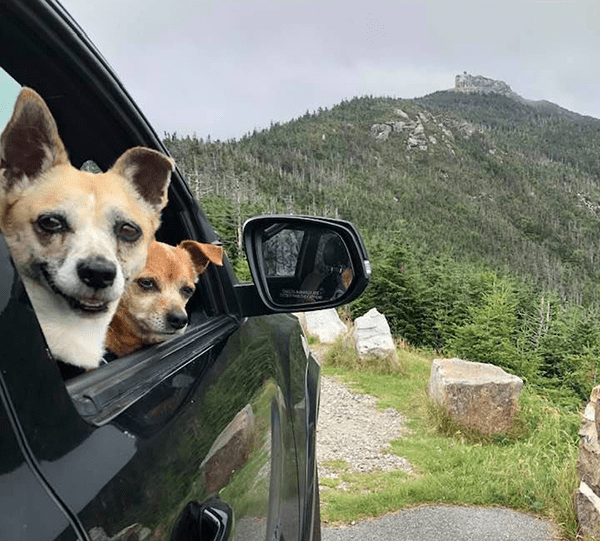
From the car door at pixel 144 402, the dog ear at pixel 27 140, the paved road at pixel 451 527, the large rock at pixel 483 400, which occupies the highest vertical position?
the dog ear at pixel 27 140

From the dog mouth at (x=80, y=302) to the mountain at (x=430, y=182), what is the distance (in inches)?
2867

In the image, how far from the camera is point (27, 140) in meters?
1.03

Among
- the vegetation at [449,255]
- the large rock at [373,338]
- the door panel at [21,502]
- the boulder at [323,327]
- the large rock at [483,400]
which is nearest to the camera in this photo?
the door panel at [21,502]

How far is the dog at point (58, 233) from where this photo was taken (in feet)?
3.25

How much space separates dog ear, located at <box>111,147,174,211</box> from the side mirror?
66cm

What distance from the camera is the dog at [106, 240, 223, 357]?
147 centimetres

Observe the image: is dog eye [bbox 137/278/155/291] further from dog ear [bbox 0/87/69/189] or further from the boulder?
the boulder

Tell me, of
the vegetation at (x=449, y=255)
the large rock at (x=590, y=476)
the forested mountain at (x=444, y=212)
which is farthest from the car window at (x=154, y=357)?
the forested mountain at (x=444, y=212)

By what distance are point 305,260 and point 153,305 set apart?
29.5 inches

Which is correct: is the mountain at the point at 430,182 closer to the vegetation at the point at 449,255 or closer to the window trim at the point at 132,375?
the vegetation at the point at 449,255

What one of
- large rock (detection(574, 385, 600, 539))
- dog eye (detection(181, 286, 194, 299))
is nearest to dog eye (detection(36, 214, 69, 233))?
dog eye (detection(181, 286, 194, 299))

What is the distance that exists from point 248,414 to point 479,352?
1379 cm

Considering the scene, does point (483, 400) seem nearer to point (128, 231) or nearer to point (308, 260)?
point (308, 260)

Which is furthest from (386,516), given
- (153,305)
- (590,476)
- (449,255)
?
(449,255)
